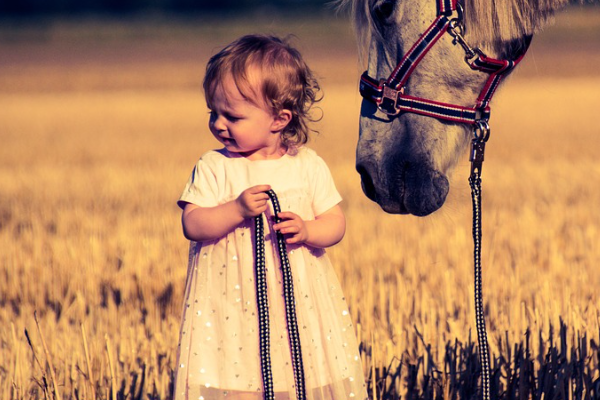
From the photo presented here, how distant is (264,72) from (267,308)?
722mm

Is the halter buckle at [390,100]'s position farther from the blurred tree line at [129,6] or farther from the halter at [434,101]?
the blurred tree line at [129,6]

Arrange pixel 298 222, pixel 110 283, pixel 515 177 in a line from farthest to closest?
pixel 515 177, pixel 110 283, pixel 298 222

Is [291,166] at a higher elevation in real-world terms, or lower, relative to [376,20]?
lower

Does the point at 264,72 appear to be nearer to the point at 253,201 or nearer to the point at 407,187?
the point at 253,201

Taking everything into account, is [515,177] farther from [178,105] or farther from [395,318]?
[178,105]

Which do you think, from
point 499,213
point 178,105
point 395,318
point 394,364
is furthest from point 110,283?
point 178,105

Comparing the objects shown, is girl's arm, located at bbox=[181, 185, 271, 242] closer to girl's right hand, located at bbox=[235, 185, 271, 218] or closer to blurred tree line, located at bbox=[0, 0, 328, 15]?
girl's right hand, located at bbox=[235, 185, 271, 218]

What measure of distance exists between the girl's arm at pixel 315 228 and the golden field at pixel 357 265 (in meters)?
0.36

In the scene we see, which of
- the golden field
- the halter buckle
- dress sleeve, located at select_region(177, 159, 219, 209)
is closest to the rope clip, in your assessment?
the halter buckle

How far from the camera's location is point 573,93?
26.8 metres

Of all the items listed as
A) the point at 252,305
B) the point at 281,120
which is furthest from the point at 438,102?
the point at 252,305

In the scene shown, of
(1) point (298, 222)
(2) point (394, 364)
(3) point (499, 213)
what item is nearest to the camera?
(1) point (298, 222)

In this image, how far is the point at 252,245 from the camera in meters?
3.01

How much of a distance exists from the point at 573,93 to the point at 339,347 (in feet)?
82.5
